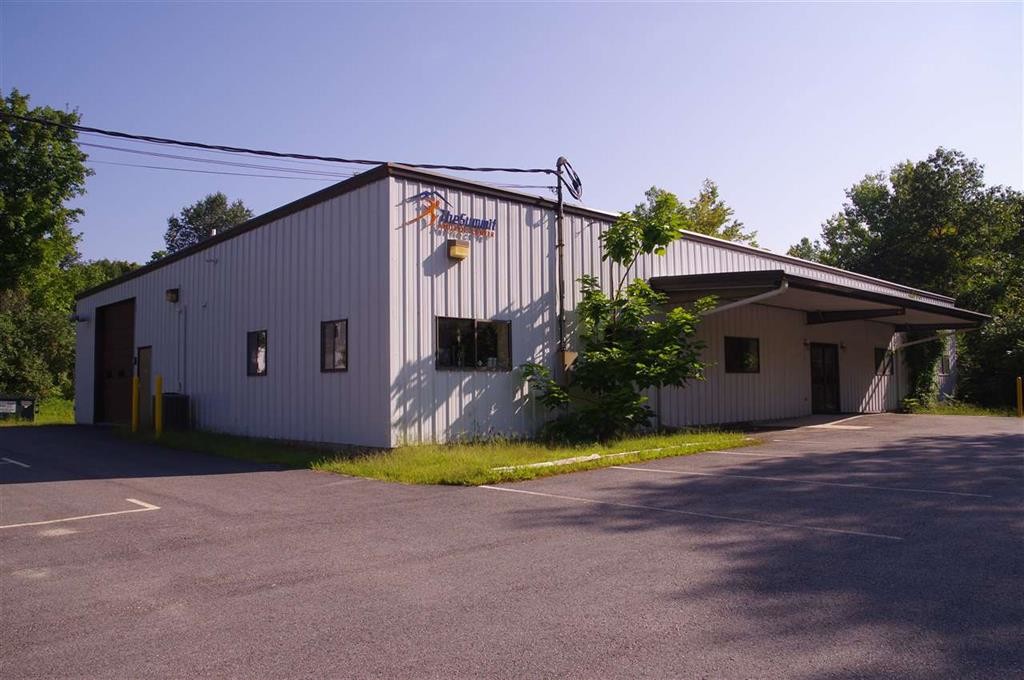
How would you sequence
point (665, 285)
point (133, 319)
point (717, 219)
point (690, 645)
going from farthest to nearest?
1. point (717, 219)
2. point (133, 319)
3. point (665, 285)
4. point (690, 645)

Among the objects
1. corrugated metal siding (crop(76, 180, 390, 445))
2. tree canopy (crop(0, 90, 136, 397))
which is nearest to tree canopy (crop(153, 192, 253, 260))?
tree canopy (crop(0, 90, 136, 397))

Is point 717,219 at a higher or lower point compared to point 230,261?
higher

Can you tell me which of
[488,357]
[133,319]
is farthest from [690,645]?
[133,319]

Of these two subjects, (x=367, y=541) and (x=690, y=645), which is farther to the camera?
(x=367, y=541)

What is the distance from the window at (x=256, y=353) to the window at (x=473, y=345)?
195 inches

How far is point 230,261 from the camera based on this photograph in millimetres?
18438

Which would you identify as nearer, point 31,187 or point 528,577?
point 528,577

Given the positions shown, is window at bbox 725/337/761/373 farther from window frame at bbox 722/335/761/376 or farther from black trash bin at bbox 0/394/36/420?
black trash bin at bbox 0/394/36/420

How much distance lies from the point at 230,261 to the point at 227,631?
589 inches

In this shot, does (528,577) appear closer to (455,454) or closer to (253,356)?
(455,454)

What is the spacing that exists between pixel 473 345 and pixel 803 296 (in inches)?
366

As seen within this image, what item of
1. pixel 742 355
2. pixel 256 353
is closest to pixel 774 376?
pixel 742 355

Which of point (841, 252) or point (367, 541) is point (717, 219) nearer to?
point (841, 252)

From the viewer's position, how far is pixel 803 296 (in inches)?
754
